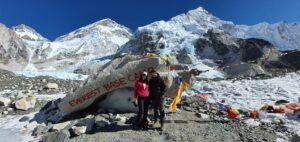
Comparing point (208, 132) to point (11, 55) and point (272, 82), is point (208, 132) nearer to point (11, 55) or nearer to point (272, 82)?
point (272, 82)

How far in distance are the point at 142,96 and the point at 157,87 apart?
575mm

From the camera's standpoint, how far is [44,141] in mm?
13828

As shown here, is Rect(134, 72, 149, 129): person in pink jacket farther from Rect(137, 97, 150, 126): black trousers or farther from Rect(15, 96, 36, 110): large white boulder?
Rect(15, 96, 36, 110): large white boulder

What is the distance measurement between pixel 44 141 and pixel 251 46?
113767 mm

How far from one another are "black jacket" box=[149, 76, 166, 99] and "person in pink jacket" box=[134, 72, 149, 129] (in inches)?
6.7

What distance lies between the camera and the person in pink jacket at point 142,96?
13.6 metres

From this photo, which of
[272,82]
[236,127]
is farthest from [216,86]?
[236,127]

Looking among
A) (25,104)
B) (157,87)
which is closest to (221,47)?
(25,104)

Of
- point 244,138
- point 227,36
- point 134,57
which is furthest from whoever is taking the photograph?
point 227,36

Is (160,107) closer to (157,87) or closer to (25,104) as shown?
(157,87)

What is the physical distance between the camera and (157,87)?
535 inches

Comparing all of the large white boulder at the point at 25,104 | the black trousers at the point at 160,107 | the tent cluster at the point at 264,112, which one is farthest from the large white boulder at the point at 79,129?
the large white boulder at the point at 25,104

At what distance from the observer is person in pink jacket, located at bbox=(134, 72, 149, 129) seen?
13602 millimetres

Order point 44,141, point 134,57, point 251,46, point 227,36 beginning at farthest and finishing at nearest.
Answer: point 227,36, point 251,46, point 134,57, point 44,141
